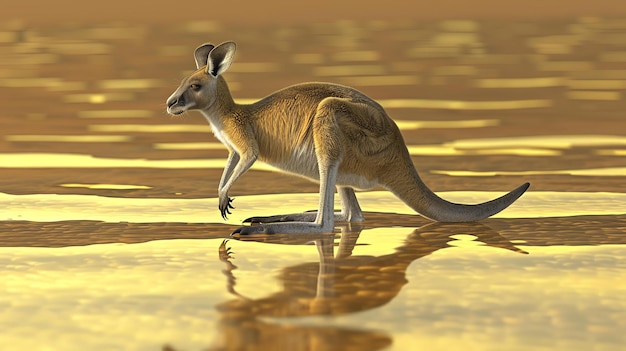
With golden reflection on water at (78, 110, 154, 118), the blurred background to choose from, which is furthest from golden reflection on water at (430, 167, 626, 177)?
golden reflection on water at (78, 110, 154, 118)

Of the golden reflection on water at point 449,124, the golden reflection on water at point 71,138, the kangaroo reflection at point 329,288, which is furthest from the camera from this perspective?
the golden reflection on water at point 449,124

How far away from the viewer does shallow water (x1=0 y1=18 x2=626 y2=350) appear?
4066mm

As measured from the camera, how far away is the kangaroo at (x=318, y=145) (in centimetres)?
568

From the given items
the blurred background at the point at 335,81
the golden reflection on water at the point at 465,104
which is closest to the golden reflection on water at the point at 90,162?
the blurred background at the point at 335,81

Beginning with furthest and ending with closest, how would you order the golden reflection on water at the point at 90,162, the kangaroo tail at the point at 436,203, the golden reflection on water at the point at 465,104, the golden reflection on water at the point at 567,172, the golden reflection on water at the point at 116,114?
the golden reflection on water at the point at 465,104 → the golden reflection on water at the point at 116,114 → the golden reflection on water at the point at 90,162 → the golden reflection on water at the point at 567,172 → the kangaroo tail at the point at 436,203

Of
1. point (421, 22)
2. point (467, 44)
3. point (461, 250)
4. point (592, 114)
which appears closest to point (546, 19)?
point (421, 22)

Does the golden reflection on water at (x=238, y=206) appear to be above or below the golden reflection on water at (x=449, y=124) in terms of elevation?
below

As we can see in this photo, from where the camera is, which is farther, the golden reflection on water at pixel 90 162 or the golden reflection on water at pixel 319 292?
the golden reflection on water at pixel 90 162

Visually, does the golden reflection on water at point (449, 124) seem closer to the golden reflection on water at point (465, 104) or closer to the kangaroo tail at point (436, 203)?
the golden reflection on water at point (465, 104)

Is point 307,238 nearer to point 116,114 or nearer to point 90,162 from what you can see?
point 90,162

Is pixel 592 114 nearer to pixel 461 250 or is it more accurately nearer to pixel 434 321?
pixel 461 250

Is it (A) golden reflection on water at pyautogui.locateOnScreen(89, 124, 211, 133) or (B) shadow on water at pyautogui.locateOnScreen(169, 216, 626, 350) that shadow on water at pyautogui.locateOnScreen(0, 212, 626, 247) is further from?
(A) golden reflection on water at pyautogui.locateOnScreen(89, 124, 211, 133)

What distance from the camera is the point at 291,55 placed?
15883 millimetres

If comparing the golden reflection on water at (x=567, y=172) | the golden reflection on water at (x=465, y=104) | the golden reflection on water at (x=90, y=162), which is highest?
the golden reflection on water at (x=465, y=104)
